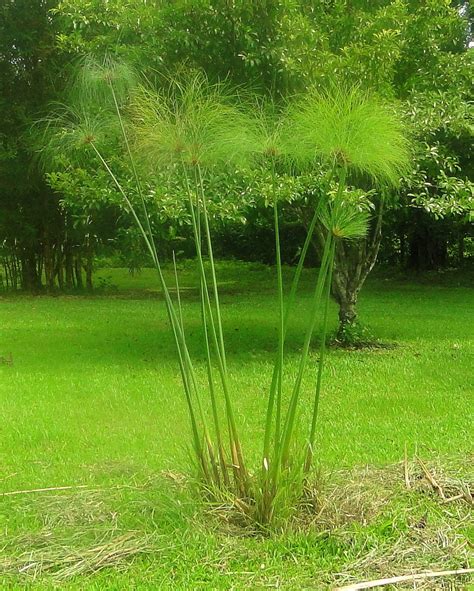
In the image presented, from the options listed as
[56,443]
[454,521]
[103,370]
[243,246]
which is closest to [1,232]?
[243,246]

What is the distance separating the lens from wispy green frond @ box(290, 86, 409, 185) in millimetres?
3076

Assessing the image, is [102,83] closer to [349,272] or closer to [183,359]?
[183,359]

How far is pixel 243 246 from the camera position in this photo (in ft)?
68.3

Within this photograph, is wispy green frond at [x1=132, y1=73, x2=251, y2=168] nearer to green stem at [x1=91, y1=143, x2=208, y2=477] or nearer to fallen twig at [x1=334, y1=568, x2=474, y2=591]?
green stem at [x1=91, y1=143, x2=208, y2=477]

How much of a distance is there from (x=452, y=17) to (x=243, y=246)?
514 inches

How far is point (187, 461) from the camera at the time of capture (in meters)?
3.57

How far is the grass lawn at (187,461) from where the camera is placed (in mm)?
2828

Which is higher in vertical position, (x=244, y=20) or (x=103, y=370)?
(x=244, y=20)

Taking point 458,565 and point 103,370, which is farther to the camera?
point 103,370

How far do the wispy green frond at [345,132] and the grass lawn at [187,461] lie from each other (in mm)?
1439

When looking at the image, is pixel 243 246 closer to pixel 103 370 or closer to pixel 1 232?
pixel 1 232

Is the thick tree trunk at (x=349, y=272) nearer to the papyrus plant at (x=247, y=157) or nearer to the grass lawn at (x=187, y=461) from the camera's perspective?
the grass lawn at (x=187, y=461)

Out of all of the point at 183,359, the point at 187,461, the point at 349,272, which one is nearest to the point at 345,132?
the point at 183,359

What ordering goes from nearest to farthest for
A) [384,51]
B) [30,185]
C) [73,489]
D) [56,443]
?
[73,489], [56,443], [384,51], [30,185]
